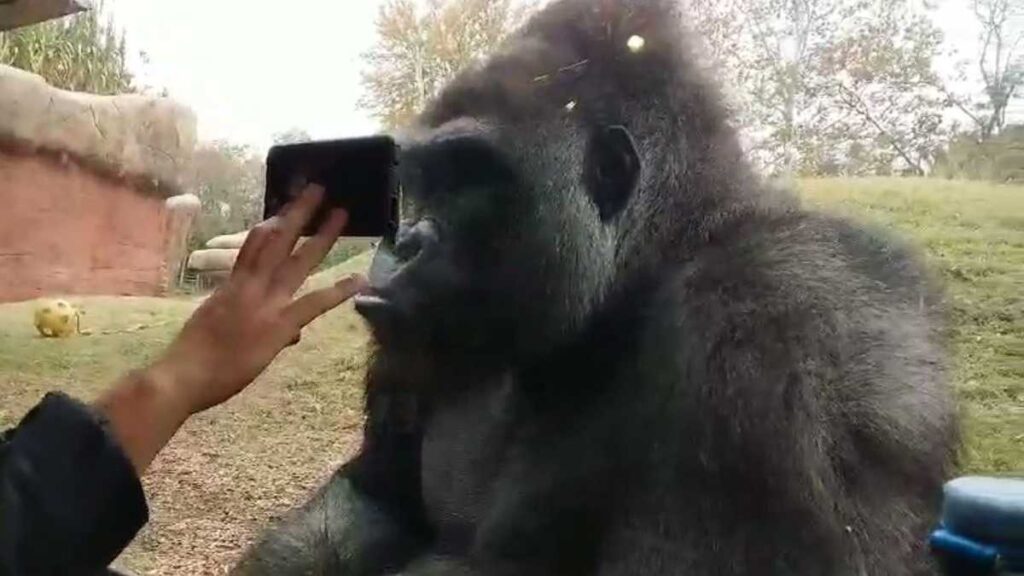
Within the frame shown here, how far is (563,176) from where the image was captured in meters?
1.44

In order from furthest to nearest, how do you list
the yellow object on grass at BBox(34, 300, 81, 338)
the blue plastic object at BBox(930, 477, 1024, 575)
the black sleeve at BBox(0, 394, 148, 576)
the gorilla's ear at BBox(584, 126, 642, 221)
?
the yellow object on grass at BBox(34, 300, 81, 338), the gorilla's ear at BBox(584, 126, 642, 221), the black sleeve at BBox(0, 394, 148, 576), the blue plastic object at BBox(930, 477, 1024, 575)

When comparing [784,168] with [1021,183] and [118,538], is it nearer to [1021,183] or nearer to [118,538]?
[1021,183]

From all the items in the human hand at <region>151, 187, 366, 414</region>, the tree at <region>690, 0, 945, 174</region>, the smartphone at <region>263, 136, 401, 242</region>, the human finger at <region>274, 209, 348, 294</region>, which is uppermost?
the tree at <region>690, 0, 945, 174</region>

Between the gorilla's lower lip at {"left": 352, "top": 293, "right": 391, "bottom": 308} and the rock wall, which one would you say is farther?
the rock wall

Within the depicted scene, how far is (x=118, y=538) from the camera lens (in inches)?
42.7

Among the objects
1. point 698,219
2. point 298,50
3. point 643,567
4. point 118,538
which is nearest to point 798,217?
point 698,219

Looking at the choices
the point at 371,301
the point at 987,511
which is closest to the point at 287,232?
the point at 371,301

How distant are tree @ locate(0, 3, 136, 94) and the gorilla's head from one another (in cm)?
109

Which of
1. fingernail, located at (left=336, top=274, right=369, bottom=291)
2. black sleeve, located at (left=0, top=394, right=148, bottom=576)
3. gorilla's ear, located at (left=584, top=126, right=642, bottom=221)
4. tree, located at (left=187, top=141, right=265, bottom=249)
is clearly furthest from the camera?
tree, located at (left=187, top=141, right=265, bottom=249)

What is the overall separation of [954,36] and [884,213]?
24cm

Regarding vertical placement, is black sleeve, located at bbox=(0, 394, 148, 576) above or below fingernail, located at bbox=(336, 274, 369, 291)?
below

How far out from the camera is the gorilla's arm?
1528 mm

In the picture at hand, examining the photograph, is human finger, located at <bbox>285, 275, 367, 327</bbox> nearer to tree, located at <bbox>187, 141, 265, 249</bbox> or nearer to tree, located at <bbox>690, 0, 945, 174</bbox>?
tree, located at <bbox>690, 0, 945, 174</bbox>

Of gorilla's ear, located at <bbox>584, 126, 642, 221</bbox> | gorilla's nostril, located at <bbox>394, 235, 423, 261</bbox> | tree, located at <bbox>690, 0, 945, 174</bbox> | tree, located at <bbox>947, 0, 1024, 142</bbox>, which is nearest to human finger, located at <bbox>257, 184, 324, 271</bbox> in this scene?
gorilla's nostril, located at <bbox>394, 235, 423, 261</bbox>
